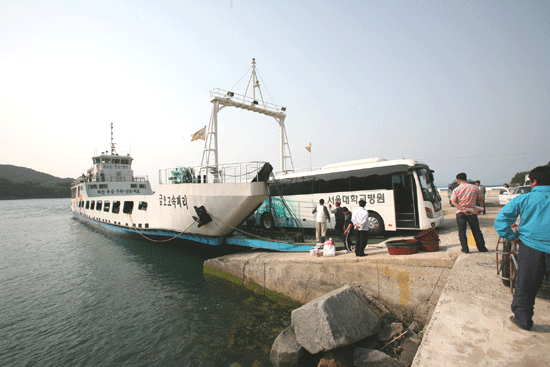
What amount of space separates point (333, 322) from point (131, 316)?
17.7 feet

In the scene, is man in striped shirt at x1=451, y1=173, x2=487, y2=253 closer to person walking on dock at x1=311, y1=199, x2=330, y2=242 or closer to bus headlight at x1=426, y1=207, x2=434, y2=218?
bus headlight at x1=426, y1=207, x2=434, y2=218

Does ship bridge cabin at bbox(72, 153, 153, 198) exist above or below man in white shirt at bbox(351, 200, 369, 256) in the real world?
above

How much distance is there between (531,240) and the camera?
291cm

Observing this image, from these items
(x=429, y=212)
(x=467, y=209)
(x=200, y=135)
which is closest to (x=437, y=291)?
(x=467, y=209)

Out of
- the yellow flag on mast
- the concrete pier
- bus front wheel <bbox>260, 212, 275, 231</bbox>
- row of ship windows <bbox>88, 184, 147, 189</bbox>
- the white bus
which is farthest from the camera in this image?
row of ship windows <bbox>88, 184, 147, 189</bbox>

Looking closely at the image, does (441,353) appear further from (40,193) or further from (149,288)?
(40,193)

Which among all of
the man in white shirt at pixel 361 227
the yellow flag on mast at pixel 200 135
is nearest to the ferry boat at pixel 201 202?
the yellow flag on mast at pixel 200 135

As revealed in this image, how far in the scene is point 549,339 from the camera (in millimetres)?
2816

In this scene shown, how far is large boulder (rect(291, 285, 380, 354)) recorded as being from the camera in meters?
4.64

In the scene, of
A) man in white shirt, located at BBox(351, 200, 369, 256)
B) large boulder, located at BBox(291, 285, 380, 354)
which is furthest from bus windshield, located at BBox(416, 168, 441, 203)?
large boulder, located at BBox(291, 285, 380, 354)

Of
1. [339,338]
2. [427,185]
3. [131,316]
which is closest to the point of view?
[339,338]

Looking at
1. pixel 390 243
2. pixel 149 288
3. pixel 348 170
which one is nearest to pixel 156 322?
pixel 149 288

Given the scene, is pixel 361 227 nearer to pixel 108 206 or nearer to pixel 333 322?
pixel 333 322

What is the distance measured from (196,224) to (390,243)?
8886 mm
